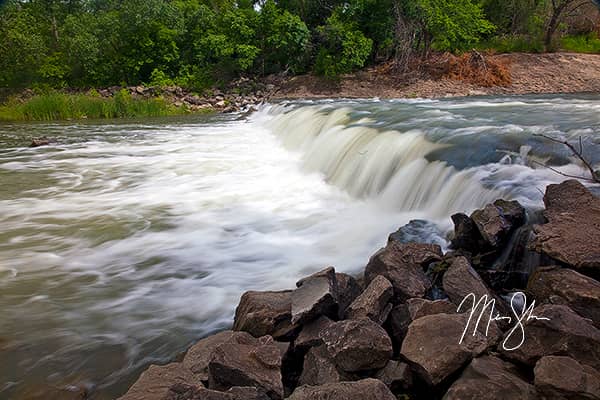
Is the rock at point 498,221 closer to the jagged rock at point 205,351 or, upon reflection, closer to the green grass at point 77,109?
the jagged rock at point 205,351

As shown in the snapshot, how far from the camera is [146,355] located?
2.96 m

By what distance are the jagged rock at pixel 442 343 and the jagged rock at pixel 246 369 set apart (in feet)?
2.22

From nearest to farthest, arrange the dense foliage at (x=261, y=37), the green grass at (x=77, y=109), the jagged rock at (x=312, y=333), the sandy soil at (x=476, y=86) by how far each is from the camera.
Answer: the jagged rock at (x=312, y=333)
the green grass at (x=77, y=109)
the sandy soil at (x=476, y=86)
the dense foliage at (x=261, y=37)

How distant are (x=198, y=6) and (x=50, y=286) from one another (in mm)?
28887

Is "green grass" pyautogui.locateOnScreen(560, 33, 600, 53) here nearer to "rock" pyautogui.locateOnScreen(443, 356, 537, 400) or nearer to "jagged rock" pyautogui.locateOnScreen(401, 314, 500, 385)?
"jagged rock" pyautogui.locateOnScreen(401, 314, 500, 385)

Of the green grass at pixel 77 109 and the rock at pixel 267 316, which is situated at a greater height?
the green grass at pixel 77 109

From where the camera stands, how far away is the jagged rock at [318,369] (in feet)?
Answer: 7.49

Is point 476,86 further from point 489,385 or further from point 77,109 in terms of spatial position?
point 489,385

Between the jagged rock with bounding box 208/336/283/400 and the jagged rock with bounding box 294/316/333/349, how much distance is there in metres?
0.23

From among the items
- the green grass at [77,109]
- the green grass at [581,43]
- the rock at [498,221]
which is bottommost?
Answer: the rock at [498,221]

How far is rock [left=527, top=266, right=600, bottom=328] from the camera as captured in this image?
2.42 meters

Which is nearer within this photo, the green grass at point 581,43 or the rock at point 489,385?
the rock at point 489,385

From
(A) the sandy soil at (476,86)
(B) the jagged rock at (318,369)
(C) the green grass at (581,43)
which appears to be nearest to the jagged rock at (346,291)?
(B) the jagged rock at (318,369)

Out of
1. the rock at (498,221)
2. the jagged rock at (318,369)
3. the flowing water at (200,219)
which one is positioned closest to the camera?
the jagged rock at (318,369)
